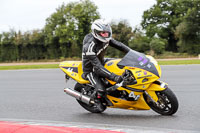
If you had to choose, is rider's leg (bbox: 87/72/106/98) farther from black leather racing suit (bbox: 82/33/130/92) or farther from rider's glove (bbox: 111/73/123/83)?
rider's glove (bbox: 111/73/123/83)

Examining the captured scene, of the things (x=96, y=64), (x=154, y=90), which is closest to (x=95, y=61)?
(x=96, y=64)

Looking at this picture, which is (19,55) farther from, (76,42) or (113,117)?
(113,117)

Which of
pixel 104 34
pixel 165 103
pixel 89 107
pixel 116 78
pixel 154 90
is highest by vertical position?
pixel 104 34

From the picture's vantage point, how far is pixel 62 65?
6.65 metres

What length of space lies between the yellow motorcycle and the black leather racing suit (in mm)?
153

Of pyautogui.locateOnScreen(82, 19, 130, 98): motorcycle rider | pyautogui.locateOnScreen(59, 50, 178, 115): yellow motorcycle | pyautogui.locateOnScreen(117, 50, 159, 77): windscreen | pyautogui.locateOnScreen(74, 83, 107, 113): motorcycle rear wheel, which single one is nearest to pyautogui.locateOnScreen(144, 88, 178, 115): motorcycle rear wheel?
pyautogui.locateOnScreen(59, 50, 178, 115): yellow motorcycle

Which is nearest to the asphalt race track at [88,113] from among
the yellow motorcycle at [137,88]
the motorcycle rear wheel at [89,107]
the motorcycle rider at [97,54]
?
the motorcycle rear wheel at [89,107]

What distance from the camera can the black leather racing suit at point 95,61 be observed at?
566cm

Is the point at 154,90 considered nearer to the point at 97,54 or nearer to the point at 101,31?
the point at 97,54

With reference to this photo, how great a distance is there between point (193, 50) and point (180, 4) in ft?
44.2

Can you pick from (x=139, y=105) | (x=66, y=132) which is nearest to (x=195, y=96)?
(x=139, y=105)

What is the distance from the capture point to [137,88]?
18.0 ft

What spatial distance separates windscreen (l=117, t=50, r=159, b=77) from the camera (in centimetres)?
544

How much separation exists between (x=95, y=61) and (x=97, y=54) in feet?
0.67
